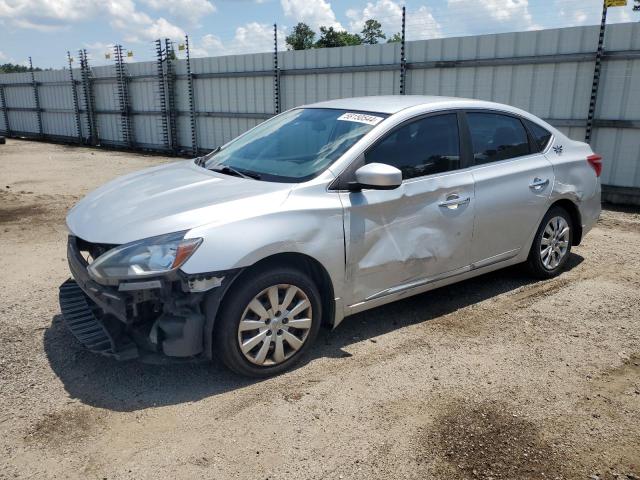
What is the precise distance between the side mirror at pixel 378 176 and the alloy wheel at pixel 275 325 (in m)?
0.82

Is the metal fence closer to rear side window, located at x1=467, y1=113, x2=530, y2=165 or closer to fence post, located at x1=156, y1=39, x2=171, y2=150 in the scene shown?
fence post, located at x1=156, y1=39, x2=171, y2=150

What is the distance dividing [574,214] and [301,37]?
57076 mm

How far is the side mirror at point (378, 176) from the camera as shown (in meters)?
3.50

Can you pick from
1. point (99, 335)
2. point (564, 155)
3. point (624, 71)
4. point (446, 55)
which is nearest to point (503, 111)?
point (564, 155)

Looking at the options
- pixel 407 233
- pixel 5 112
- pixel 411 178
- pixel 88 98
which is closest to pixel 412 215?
pixel 407 233

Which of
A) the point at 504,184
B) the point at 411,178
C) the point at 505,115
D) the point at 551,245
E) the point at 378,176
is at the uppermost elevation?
the point at 505,115

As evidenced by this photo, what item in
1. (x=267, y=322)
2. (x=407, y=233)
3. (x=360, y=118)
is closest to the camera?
(x=267, y=322)

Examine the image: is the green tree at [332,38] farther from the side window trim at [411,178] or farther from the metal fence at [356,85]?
the side window trim at [411,178]

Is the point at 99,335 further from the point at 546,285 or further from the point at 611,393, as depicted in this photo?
the point at 546,285

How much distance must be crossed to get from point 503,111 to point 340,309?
8.04 ft

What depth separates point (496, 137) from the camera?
4703 mm

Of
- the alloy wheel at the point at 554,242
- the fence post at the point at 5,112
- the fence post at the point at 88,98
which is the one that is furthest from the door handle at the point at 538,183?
the fence post at the point at 5,112

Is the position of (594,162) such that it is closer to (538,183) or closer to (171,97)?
(538,183)

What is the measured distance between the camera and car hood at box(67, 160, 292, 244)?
3195 millimetres
